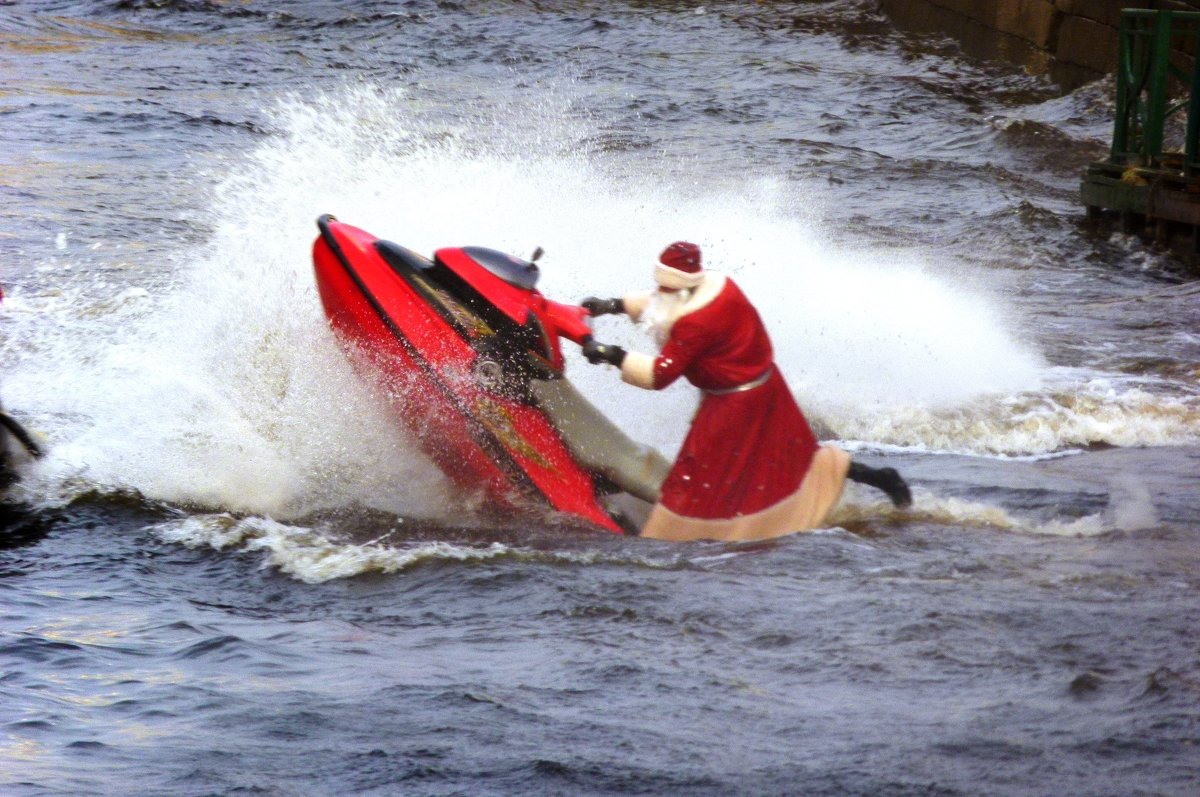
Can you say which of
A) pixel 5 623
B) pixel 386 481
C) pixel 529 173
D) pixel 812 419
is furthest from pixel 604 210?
pixel 5 623

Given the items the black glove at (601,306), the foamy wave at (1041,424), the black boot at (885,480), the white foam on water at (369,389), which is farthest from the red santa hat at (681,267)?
the foamy wave at (1041,424)

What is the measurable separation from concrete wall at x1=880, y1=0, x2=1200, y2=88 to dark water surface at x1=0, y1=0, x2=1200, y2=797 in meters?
4.55

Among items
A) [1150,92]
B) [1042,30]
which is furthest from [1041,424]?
[1042,30]

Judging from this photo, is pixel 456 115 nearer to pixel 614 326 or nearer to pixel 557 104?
pixel 557 104

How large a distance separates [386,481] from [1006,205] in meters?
11.3

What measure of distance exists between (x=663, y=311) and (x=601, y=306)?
25 centimetres

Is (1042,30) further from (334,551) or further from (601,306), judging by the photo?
(334,551)

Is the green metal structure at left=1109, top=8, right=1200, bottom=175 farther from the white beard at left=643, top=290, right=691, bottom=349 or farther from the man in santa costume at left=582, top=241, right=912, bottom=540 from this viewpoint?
the white beard at left=643, top=290, right=691, bottom=349

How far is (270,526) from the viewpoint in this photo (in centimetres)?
705

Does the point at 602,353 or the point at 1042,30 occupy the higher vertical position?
the point at 602,353

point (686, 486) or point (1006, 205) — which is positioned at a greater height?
point (686, 486)

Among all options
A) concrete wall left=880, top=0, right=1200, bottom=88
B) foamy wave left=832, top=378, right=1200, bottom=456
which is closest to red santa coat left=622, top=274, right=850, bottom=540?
foamy wave left=832, top=378, right=1200, bottom=456

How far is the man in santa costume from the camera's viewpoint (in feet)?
20.3

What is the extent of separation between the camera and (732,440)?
634 centimetres
